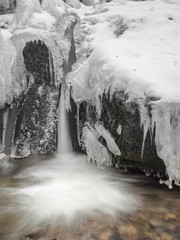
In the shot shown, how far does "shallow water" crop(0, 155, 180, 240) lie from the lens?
3428 mm

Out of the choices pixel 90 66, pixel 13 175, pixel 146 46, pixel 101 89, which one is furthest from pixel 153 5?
pixel 13 175

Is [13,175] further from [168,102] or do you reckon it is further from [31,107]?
[168,102]

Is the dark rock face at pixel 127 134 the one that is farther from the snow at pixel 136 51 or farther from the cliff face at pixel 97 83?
the snow at pixel 136 51

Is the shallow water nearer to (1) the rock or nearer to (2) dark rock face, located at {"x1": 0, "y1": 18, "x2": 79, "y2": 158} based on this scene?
(2) dark rock face, located at {"x1": 0, "y1": 18, "x2": 79, "y2": 158}

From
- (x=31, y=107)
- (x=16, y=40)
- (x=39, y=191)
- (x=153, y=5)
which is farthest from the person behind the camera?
(x=153, y=5)

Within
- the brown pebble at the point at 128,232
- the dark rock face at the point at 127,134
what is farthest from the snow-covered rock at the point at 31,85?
the brown pebble at the point at 128,232

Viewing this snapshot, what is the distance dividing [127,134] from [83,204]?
191 cm

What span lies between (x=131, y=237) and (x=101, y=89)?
3.69 metres

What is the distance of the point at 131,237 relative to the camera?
3.26 m

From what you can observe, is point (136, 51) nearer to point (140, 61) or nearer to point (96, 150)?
point (140, 61)

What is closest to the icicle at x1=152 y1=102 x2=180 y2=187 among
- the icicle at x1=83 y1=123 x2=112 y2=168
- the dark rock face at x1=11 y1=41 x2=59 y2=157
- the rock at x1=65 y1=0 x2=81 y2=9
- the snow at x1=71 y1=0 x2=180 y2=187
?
the snow at x1=71 y1=0 x2=180 y2=187

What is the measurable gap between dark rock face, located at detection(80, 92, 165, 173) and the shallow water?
37cm

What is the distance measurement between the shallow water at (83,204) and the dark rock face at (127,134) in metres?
0.37

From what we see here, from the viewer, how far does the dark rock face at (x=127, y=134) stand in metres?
5.05
